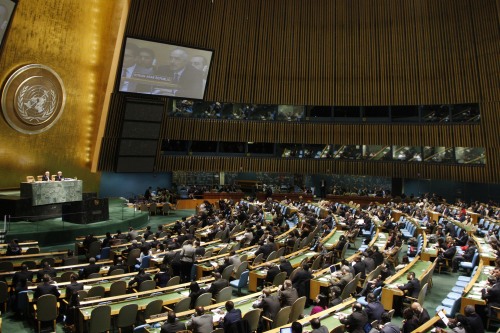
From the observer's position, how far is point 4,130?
16844 millimetres

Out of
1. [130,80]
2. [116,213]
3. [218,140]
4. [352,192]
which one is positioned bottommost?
[116,213]

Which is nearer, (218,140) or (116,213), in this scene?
(116,213)

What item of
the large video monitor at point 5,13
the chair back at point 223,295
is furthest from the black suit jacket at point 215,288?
the large video monitor at point 5,13

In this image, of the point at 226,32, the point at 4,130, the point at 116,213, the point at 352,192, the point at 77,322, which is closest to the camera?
the point at 77,322

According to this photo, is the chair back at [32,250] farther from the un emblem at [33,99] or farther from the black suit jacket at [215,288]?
the un emblem at [33,99]

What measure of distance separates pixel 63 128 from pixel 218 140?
9.87 m

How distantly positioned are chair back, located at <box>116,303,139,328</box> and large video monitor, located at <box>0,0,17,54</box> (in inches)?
438

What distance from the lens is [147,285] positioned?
29.3 feet

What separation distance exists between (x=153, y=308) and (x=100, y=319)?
2.91ft

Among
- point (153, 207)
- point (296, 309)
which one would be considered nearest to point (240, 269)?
point (296, 309)

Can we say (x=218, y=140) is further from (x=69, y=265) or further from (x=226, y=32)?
(x=69, y=265)

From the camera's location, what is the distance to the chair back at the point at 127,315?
752cm

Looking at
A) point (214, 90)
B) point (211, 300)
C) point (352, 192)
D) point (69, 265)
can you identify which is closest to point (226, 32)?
point (214, 90)

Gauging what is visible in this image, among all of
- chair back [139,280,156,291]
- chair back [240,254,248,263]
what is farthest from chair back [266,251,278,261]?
chair back [139,280,156,291]
